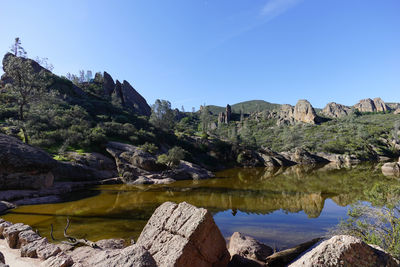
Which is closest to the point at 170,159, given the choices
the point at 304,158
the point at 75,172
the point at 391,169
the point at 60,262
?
the point at 75,172

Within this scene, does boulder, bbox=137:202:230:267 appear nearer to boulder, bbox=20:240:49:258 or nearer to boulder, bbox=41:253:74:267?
boulder, bbox=41:253:74:267

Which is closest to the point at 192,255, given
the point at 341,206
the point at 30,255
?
the point at 30,255

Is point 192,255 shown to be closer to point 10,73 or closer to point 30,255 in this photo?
point 30,255

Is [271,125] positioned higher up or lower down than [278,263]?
higher up

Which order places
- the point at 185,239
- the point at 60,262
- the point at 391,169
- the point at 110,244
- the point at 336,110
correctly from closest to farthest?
the point at 185,239, the point at 60,262, the point at 110,244, the point at 391,169, the point at 336,110

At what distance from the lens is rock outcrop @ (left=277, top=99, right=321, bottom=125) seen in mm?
139125

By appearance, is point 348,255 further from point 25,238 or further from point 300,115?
point 300,115

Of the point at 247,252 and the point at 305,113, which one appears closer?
the point at 247,252

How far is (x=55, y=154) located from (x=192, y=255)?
108 feet

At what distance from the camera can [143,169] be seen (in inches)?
1366

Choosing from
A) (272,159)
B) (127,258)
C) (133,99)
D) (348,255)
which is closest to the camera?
(348,255)

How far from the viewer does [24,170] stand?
70.9ft

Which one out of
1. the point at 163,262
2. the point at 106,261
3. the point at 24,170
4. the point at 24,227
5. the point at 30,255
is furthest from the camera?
the point at 24,170

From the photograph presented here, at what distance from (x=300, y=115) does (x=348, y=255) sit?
6267 inches
